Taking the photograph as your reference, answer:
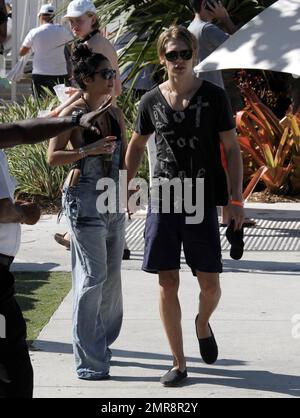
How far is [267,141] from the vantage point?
35.6ft

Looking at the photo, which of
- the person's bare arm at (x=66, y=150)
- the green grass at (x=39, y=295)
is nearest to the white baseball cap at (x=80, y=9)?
the green grass at (x=39, y=295)

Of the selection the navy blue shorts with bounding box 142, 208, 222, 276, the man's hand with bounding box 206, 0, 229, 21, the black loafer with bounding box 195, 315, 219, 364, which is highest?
the navy blue shorts with bounding box 142, 208, 222, 276

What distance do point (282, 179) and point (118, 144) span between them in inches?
197

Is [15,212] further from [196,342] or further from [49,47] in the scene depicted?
[49,47]

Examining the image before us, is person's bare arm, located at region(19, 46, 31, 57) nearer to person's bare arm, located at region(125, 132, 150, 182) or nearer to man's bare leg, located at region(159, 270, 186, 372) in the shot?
person's bare arm, located at region(125, 132, 150, 182)

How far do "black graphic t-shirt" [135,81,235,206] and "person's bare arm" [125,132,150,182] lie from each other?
0.18 metres

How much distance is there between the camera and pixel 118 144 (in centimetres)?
596

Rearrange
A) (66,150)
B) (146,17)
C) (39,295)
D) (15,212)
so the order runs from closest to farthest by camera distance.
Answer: (15,212) → (66,150) → (39,295) → (146,17)

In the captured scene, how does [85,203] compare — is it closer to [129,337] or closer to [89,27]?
[129,337]

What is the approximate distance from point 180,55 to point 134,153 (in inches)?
23.3

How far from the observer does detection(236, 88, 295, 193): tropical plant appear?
10688 millimetres

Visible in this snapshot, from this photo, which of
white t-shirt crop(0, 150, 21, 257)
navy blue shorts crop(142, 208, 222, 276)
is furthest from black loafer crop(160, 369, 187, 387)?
white t-shirt crop(0, 150, 21, 257)

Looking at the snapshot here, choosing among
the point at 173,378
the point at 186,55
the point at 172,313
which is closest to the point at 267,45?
the point at 186,55

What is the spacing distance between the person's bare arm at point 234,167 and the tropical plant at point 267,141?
4.88m
